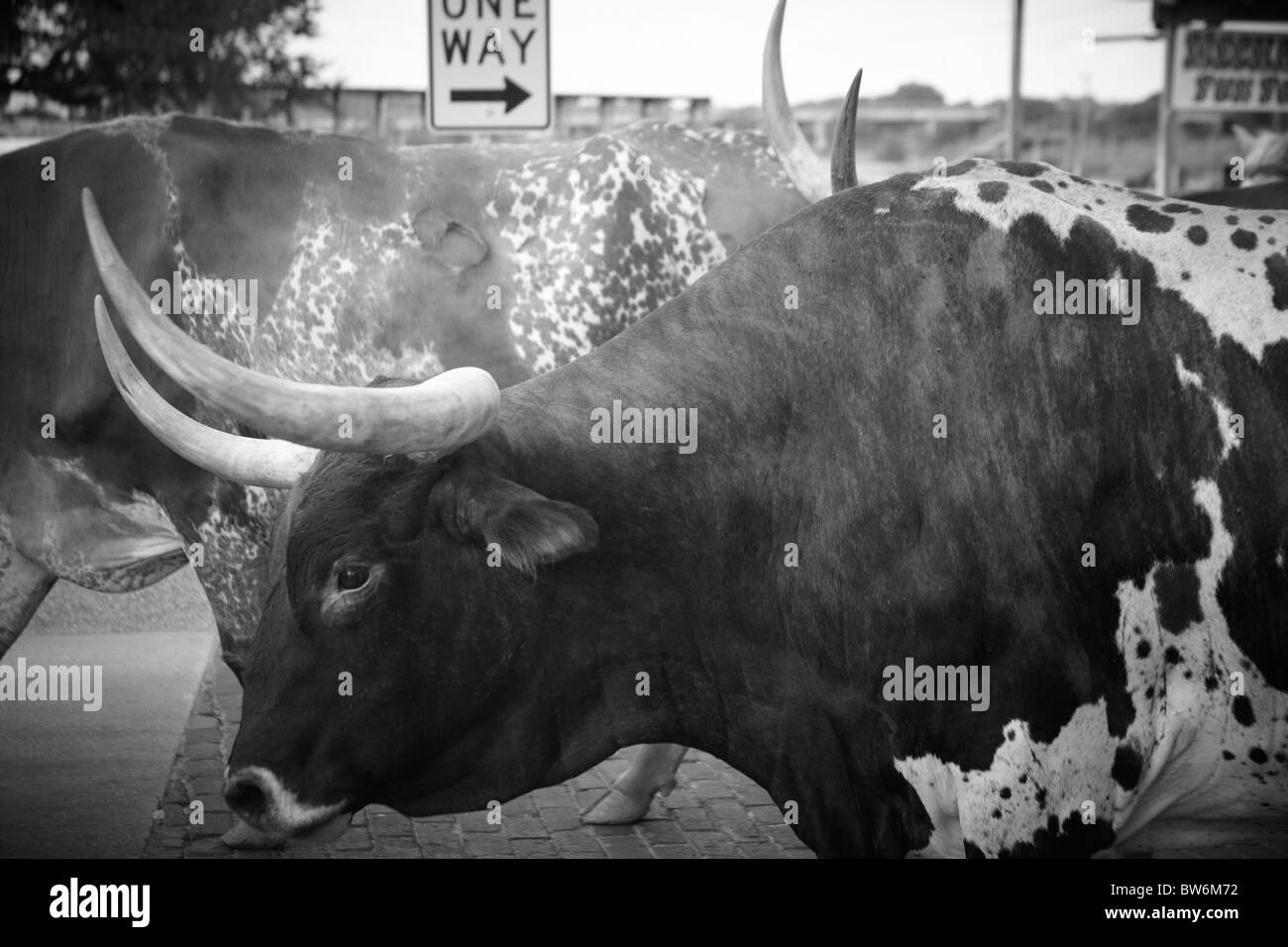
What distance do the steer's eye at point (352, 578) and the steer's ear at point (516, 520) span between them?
189 mm

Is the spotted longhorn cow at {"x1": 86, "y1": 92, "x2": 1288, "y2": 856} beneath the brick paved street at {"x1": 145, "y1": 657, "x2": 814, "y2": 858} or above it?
above

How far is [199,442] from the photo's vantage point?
9.15 feet

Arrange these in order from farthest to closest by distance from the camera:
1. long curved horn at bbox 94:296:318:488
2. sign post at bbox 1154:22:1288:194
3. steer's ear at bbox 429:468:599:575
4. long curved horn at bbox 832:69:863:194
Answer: sign post at bbox 1154:22:1288:194, long curved horn at bbox 832:69:863:194, long curved horn at bbox 94:296:318:488, steer's ear at bbox 429:468:599:575

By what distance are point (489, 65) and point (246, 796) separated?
328cm

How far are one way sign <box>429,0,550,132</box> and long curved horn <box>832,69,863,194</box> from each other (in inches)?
72.7

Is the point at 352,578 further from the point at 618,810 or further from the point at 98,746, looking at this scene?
the point at 98,746

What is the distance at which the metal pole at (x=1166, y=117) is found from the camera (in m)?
10.0

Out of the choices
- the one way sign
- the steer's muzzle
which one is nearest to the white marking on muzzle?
the steer's muzzle

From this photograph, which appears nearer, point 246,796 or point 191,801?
point 246,796

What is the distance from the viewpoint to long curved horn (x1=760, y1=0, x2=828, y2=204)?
176 inches

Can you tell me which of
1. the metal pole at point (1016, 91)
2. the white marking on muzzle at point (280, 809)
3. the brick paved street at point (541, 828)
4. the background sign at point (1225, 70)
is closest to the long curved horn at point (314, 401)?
the white marking on muzzle at point (280, 809)

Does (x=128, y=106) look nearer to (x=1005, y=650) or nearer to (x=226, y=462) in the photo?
(x=226, y=462)

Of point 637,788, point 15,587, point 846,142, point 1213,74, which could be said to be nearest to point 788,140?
point 846,142

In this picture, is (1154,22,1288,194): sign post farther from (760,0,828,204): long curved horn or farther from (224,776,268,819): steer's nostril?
(224,776,268,819): steer's nostril
